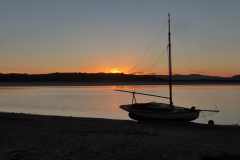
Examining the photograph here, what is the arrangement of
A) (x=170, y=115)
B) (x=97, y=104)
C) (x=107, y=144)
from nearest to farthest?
1. (x=107, y=144)
2. (x=170, y=115)
3. (x=97, y=104)

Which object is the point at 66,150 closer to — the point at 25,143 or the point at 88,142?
the point at 88,142

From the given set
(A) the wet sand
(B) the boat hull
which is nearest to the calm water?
(B) the boat hull

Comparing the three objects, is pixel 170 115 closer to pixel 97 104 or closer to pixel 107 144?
pixel 107 144

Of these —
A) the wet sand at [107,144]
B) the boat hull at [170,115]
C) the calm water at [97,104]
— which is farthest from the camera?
the calm water at [97,104]

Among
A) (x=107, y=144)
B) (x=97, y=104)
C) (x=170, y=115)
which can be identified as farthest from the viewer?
(x=97, y=104)

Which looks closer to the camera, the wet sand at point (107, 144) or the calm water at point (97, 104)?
the wet sand at point (107, 144)

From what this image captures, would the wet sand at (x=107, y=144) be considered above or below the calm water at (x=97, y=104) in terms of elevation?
→ above

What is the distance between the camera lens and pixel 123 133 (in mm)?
15773

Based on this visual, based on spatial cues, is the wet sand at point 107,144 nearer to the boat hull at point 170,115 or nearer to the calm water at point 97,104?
the boat hull at point 170,115

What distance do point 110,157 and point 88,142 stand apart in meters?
3.11

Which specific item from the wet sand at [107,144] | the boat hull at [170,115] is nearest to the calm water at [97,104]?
the boat hull at [170,115]

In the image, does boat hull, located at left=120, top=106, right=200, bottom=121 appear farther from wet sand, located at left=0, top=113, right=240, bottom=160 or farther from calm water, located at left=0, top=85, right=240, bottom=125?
wet sand, located at left=0, top=113, right=240, bottom=160

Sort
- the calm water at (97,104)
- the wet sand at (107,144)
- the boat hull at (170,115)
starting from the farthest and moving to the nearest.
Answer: the calm water at (97,104), the boat hull at (170,115), the wet sand at (107,144)

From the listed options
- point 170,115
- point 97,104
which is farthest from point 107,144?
point 97,104
